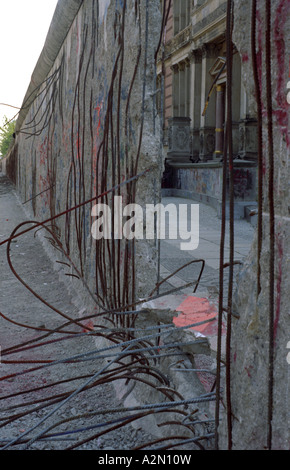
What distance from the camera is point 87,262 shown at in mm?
3457

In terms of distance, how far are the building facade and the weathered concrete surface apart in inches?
353

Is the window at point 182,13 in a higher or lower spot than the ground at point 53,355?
higher

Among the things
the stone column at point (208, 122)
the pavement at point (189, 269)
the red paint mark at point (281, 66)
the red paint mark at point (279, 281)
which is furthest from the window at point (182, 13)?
the red paint mark at point (279, 281)

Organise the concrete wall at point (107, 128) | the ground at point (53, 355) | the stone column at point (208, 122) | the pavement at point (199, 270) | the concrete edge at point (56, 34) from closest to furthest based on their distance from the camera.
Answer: the ground at point (53, 355), the pavement at point (199, 270), the concrete wall at point (107, 128), the concrete edge at point (56, 34), the stone column at point (208, 122)

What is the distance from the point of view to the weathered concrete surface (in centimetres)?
110

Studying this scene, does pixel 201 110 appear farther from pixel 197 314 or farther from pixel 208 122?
pixel 197 314

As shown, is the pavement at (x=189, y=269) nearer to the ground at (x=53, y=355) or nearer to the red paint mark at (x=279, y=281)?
the ground at (x=53, y=355)

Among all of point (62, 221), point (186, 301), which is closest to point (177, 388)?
point (186, 301)

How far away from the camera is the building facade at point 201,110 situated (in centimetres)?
1191

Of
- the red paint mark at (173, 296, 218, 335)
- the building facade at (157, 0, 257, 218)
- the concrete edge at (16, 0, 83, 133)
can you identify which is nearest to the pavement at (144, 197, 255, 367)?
the red paint mark at (173, 296, 218, 335)

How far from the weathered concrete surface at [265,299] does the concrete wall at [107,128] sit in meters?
0.97

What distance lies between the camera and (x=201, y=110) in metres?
17.5

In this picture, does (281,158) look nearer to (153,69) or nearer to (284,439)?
(284,439)

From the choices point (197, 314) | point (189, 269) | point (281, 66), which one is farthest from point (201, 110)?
point (281, 66)
